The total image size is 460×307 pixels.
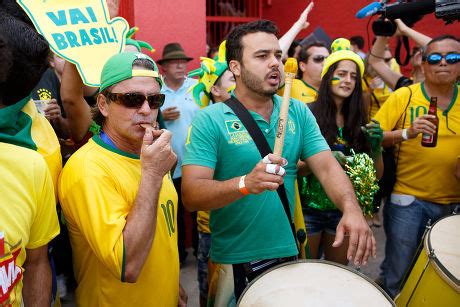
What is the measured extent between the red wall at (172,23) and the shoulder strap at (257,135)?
294 cm

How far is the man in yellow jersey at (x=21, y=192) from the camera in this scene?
4.97 feet

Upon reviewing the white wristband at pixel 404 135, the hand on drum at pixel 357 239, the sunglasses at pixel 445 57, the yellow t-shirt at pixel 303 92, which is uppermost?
the sunglasses at pixel 445 57

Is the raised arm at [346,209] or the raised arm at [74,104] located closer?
the raised arm at [346,209]

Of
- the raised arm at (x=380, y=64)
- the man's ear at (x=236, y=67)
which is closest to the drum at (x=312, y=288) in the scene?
the man's ear at (x=236, y=67)

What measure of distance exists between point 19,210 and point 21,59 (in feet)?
1.93

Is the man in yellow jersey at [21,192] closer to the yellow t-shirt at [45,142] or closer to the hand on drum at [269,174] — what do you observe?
the yellow t-shirt at [45,142]

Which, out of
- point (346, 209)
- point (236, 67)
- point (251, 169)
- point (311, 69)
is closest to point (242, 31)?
point (236, 67)

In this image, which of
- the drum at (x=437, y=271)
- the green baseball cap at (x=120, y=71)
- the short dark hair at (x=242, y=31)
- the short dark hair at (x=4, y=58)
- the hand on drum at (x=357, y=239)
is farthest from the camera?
the short dark hair at (x=242, y=31)

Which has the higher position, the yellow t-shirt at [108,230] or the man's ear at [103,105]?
the man's ear at [103,105]

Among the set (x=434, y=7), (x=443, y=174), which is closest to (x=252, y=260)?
(x=434, y=7)

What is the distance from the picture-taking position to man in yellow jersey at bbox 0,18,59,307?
1.52m

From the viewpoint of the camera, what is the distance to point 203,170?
7.82ft

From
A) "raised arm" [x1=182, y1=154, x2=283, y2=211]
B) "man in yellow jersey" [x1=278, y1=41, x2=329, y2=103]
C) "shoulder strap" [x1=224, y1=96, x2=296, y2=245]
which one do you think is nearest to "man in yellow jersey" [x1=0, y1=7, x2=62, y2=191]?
"raised arm" [x1=182, y1=154, x2=283, y2=211]

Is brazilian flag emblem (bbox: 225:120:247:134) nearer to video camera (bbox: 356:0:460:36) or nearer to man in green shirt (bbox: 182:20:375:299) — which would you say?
man in green shirt (bbox: 182:20:375:299)
